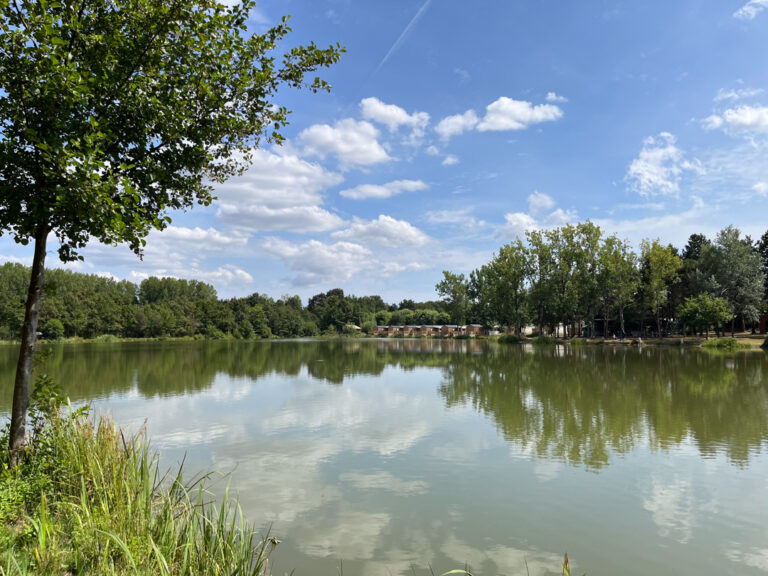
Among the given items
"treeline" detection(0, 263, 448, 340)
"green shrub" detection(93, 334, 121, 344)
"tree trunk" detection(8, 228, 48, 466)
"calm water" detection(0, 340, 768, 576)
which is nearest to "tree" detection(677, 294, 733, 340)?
"calm water" detection(0, 340, 768, 576)

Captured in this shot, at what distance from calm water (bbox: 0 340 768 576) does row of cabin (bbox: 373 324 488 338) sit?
8529 cm

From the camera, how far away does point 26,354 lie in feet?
19.6

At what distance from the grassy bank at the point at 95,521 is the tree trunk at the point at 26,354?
0.19 metres

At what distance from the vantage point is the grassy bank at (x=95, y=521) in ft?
13.2

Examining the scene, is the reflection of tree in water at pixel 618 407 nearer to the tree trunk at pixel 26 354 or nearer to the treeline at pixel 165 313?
the tree trunk at pixel 26 354

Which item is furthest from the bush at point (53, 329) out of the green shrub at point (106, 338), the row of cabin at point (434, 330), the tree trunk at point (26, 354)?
the tree trunk at point (26, 354)

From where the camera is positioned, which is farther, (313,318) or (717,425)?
(313,318)

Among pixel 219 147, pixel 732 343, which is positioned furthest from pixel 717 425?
pixel 732 343

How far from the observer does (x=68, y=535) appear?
4.73 metres

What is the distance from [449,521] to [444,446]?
432 centimetres

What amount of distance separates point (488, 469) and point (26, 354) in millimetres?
8278

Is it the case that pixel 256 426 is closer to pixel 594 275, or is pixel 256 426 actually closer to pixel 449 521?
pixel 449 521

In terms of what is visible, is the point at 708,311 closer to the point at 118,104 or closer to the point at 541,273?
the point at 541,273

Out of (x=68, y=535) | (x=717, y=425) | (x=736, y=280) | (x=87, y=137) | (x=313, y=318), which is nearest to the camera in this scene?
(x=87, y=137)
